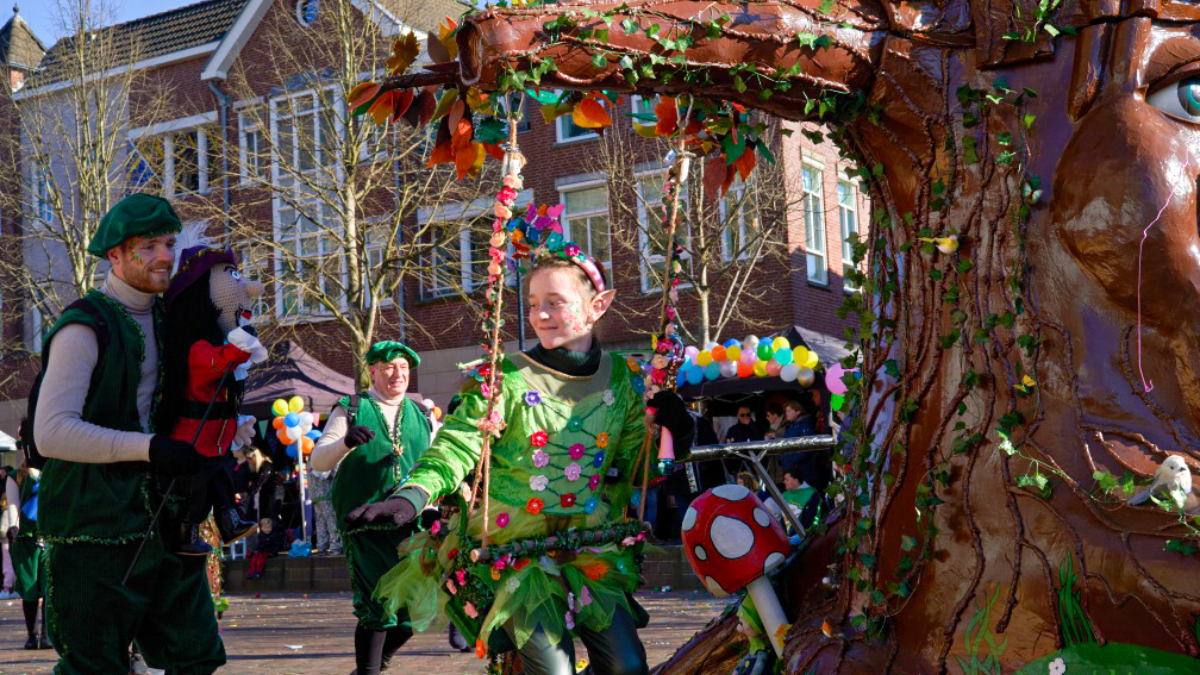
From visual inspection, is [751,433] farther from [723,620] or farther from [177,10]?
[177,10]

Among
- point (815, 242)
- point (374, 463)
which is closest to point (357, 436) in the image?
point (374, 463)

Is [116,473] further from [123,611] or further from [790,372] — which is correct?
[790,372]

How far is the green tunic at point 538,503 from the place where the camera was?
4070 mm

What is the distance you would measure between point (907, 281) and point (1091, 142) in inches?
18.4

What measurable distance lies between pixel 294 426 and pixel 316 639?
6.09 m

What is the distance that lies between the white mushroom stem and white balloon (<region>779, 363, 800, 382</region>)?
34.7 ft

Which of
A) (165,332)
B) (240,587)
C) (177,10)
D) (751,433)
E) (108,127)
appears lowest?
(240,587)

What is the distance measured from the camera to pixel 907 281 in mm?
2814

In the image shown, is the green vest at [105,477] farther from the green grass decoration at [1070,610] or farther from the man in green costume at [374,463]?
the green grass decoration at [1070,610]

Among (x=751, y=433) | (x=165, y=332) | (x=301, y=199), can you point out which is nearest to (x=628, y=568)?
(x=165, y=332)

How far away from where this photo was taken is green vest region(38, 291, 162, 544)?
4070mm

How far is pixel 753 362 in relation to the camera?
14156mm

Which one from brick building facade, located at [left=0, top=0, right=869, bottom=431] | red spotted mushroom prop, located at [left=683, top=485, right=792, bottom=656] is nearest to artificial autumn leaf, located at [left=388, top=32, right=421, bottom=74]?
red spotted mushroom prop, located at [left=683, top=485, right=792, bottom=656]

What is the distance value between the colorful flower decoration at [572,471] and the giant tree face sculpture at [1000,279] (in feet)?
4.62
